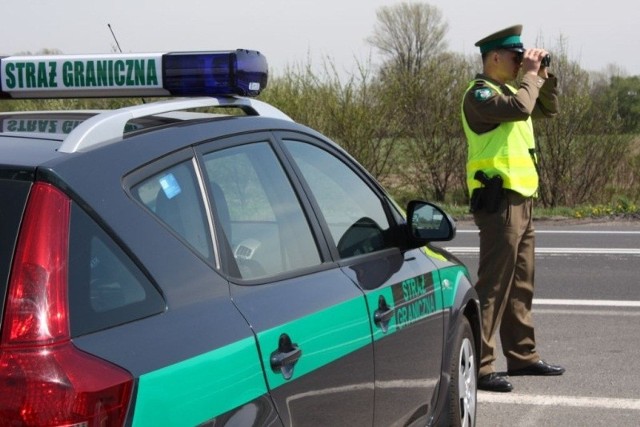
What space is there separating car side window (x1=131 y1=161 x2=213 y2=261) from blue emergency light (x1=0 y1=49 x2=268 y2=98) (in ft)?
1.95

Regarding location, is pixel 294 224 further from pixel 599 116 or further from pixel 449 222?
pixel 599 116

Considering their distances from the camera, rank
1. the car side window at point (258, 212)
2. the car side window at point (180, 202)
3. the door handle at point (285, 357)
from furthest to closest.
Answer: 1. the car side window at point (258, 212)
2. the door handle at point (285, 357)
3. the car side window at point (180, 202)

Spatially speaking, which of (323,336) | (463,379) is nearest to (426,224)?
(463,379)

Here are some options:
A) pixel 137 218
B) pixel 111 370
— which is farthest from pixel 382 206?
pixel 111 370

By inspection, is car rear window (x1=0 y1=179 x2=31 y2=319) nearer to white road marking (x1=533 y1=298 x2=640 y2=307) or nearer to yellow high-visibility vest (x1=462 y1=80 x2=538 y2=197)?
yellow high-visibility vest (x1=462 y1=80 x2=538 y2=197)

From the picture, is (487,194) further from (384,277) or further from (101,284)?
(101,284)

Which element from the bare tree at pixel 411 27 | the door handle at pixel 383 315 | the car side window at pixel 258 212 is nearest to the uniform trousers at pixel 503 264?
the door handle at pixel 383 315

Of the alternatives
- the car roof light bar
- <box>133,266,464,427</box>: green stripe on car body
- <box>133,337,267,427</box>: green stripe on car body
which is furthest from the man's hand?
<box>133,337,267,427</box>: green stripe on car body

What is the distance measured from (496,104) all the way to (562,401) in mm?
1679

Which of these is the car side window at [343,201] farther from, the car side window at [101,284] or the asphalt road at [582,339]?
the asphalt road at [582,339]

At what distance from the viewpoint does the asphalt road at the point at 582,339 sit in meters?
5.87

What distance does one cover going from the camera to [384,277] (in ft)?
13.1

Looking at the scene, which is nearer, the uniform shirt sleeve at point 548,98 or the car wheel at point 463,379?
the car wheel at point 463,379

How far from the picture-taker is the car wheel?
4.80 meters
